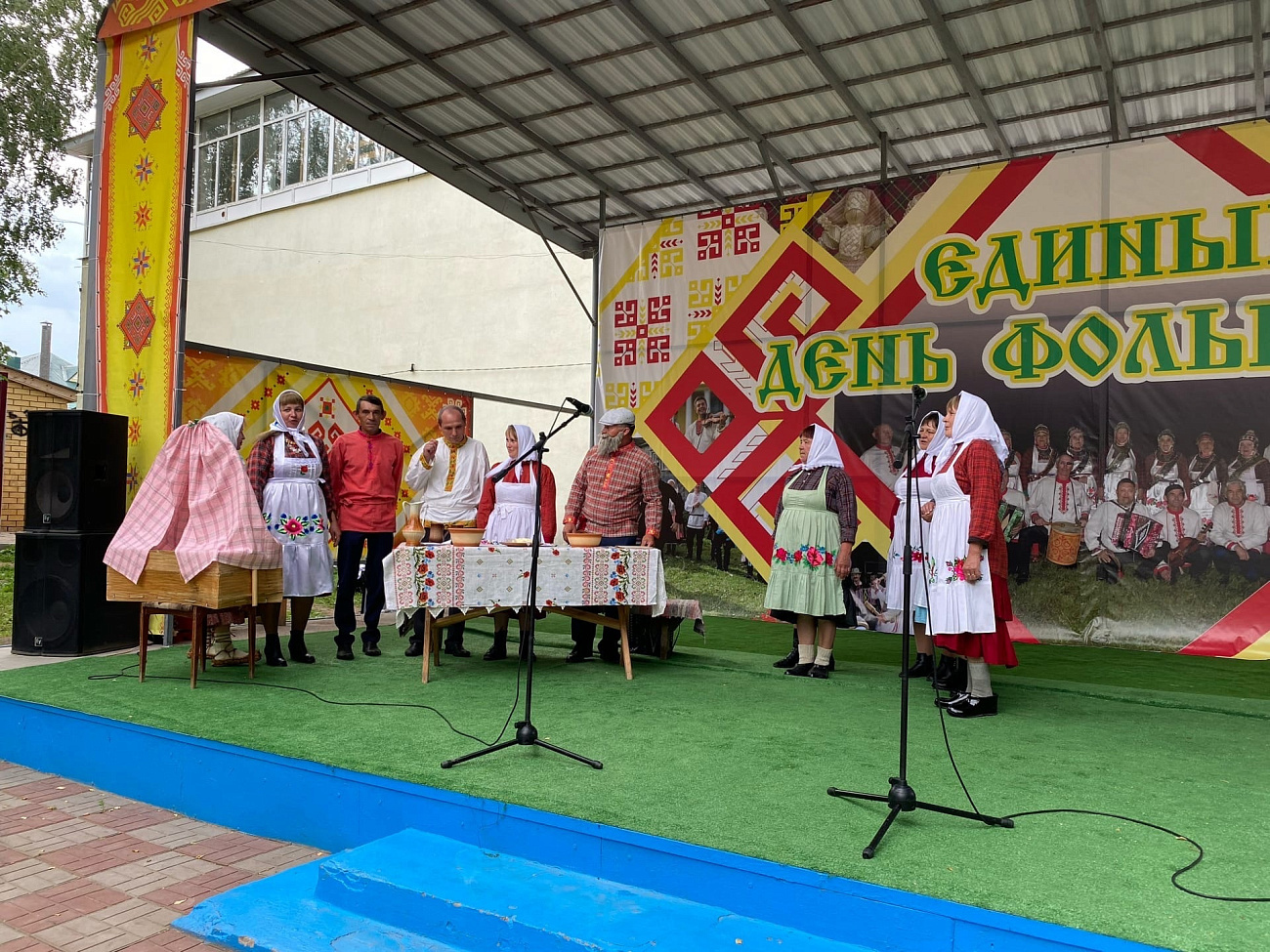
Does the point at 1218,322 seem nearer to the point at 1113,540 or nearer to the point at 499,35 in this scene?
the point at 1113,540

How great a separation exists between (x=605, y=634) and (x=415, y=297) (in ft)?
42.1

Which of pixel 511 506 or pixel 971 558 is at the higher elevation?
pixel 511 506

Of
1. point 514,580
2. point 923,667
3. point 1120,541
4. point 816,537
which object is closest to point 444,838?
point 514,580

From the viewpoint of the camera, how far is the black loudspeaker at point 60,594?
5.50 m

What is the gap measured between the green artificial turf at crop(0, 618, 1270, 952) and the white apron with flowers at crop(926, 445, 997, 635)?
19.0 inches

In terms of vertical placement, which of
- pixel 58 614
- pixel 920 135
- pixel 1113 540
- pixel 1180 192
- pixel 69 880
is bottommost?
pixel 69 880

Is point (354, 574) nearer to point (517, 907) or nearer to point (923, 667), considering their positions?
point (923, 667)

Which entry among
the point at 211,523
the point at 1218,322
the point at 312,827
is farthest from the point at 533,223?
the point at 312,827

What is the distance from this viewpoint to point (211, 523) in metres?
4.79

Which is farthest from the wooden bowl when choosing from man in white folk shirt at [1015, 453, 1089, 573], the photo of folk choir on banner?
man in white folk shirt at [1015, 453, 1089, 573]

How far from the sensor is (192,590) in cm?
465

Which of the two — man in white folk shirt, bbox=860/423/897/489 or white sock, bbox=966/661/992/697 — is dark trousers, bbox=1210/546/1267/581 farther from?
white sock, bbox=966/661/992/697

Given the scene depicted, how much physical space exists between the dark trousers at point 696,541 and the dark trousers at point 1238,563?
4.07 m

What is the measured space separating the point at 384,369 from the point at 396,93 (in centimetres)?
1112
